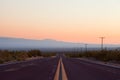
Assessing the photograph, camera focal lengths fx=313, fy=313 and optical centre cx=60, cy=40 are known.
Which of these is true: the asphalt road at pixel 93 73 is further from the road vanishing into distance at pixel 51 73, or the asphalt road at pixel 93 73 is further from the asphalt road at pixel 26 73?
the asphalt road at pixel 26 73

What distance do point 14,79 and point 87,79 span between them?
437 centimetres

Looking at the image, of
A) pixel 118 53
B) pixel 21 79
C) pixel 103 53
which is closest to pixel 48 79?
pixel 21 79

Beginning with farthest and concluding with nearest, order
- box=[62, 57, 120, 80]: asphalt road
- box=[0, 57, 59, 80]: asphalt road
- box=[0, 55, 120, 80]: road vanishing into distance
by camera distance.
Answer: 1. box=[62, 57, 120, 80]: asphalt road
2. box=[0, 55, 120, 80]: road vanishing into distance
3. box=[0, 57, 59, 80]: asphalt road

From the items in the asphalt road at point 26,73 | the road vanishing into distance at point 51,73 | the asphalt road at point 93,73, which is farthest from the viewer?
the asphalt road at point 93,73

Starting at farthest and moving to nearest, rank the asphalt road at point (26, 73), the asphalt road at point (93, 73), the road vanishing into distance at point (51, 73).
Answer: the asphalt road at point (93, 73)
the road vanishing into distance at point (51, 73)
the asphalt road at point (26, 73)

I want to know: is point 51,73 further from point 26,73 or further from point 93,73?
point 93,73

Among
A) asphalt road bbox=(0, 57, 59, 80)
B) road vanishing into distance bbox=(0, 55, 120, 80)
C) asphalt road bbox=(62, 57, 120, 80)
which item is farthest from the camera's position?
asphalt road bbox=(62, 57, 120, 80)

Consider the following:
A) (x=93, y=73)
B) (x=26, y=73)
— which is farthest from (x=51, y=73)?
(x=93, y=73)

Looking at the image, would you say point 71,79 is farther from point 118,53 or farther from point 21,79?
point 118,53

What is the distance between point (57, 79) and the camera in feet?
59.7

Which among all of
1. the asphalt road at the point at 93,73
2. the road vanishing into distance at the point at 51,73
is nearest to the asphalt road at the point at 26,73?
the road vanishing into distance at the point at 51,73

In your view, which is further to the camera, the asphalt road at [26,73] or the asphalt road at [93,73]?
the asphalt road at [93,73]

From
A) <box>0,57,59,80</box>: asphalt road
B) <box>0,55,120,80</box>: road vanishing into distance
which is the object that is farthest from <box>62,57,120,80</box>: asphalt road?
<box>0,57,59,80</box>: asphalt road

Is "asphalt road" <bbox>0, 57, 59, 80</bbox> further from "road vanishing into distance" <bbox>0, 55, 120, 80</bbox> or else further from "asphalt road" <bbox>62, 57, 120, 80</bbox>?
"asphalt road" <bbox>62, 57, 120, 80</bbox>
